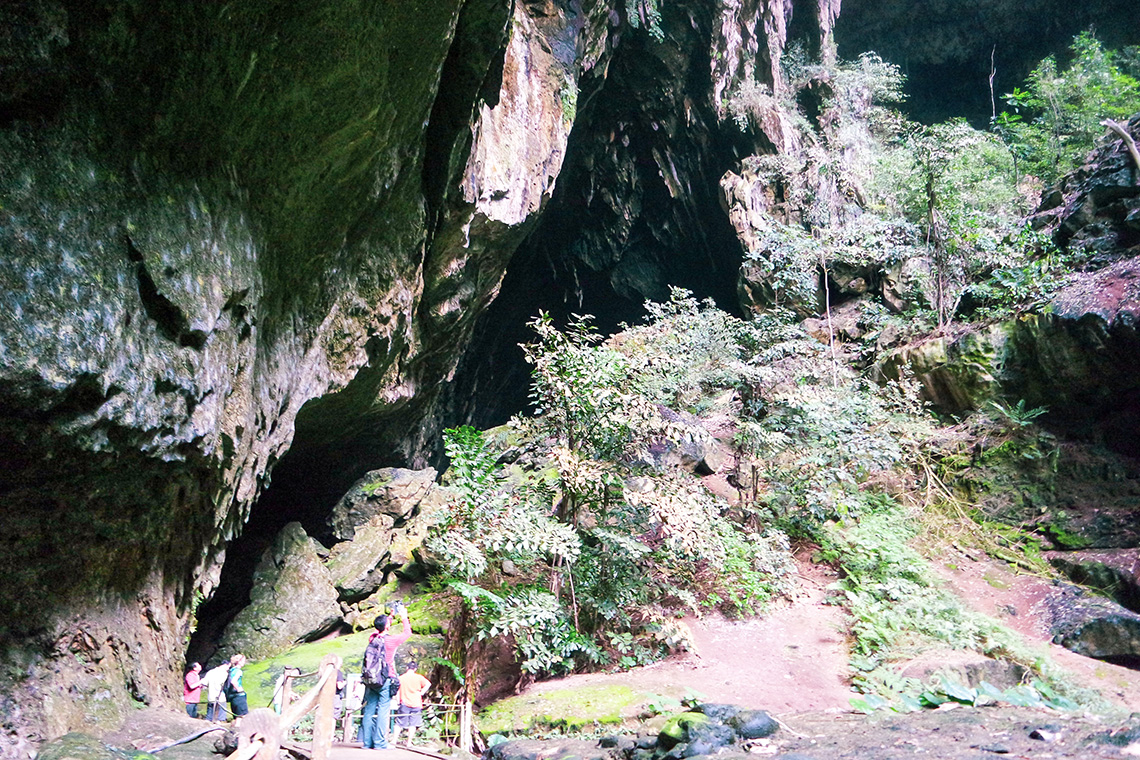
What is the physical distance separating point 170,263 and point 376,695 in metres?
3.96

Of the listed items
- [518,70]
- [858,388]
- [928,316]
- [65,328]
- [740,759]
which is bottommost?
[740,759]

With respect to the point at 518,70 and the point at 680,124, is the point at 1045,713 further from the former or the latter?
the point at 680,124

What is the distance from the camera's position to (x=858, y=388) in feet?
37.9

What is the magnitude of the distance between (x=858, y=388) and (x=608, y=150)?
990 cm

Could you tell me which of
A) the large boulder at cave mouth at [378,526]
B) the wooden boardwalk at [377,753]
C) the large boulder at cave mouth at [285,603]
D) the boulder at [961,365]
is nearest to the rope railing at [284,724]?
the wooden boardwalk at [377,753]

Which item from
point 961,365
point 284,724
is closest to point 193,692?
point 284,724

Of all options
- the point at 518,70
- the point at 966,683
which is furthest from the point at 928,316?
the point at 518,70

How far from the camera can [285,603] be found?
921cm

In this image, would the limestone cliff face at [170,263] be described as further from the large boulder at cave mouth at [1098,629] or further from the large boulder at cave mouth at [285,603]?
the large boulder at cave mouth at [1098,629]

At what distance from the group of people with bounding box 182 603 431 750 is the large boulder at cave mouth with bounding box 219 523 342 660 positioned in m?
2.15

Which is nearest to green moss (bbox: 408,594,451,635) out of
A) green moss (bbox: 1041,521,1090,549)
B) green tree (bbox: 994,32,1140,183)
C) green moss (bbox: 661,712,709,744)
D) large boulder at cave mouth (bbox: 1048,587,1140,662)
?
green moss (bbox: 661,712,709,744)

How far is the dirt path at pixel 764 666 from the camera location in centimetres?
635

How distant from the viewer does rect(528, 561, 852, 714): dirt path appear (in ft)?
20.8

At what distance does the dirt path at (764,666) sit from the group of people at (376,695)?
1.46 m
